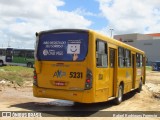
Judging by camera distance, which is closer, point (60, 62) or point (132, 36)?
point (60, 62)

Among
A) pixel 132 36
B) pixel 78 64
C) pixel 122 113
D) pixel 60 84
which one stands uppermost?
pixel 132 36

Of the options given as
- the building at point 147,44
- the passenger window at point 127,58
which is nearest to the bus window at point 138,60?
the passenger window at point 127,58

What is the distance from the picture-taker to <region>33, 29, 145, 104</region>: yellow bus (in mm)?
11477

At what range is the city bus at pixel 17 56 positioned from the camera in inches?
1977

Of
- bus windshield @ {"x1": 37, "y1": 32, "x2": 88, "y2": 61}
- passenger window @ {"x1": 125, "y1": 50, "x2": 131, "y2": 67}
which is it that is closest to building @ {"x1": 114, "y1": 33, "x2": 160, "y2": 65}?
passenger window @ {"x1": 125, "y1": 50, "x2": 131, "y2": 67}

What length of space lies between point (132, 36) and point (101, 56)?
111 meters

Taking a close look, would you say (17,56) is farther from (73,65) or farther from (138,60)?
(73,65)

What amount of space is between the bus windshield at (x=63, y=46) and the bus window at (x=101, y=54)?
62 cm

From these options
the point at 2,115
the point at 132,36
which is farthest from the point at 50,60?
the point at 132,36

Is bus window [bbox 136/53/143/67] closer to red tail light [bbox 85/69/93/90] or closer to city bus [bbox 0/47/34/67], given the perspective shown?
red tail light [bbox 85/69/93/90]

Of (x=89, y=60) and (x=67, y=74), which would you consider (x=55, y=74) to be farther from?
(x=89, y=60)

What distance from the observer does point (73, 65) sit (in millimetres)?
11703

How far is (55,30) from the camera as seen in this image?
40.4ft

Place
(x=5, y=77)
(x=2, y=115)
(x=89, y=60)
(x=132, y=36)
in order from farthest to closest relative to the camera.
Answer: (x=132, y=36), (x=5, y=77), (x=89, y=60), (x=2, y=115)
